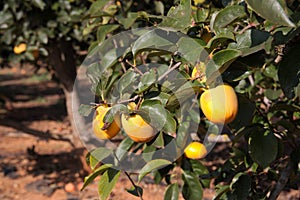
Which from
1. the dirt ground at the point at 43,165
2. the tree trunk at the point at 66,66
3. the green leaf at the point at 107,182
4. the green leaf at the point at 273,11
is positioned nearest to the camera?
the green leaf at the point at 273,11

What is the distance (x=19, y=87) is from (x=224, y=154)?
5047 millimetres

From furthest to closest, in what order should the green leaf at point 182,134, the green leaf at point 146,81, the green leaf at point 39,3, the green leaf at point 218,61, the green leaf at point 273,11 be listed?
the green leaf at point 39,3 → the green leaf at point 182,134 → the green leaf at point 146,81 → the green leaf at point 218,61 → the green leaf at point 273,11

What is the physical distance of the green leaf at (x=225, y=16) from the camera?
2.75ft

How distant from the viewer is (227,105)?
81 cm

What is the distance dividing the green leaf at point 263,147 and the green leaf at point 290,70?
240mm

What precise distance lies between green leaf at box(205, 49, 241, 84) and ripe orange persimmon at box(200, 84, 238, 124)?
1.6 inches

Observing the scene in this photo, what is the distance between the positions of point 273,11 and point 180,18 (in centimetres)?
31

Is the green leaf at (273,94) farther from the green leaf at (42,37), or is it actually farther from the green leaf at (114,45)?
the green leaf at (42,37)

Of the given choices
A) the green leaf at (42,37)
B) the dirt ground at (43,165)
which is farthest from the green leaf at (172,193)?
the green leaf at (42,37)

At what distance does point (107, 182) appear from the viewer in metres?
1.04

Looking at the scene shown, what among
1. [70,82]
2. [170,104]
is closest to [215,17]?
[170,104]

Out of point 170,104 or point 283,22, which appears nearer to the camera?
point 283,22

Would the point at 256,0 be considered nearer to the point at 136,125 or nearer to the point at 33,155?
the point at 136,125

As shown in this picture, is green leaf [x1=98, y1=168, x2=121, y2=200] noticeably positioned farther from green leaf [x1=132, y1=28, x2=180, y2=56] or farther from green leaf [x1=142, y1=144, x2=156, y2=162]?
green leaf [x1=132, y1=28, x2=180, y2=56]
